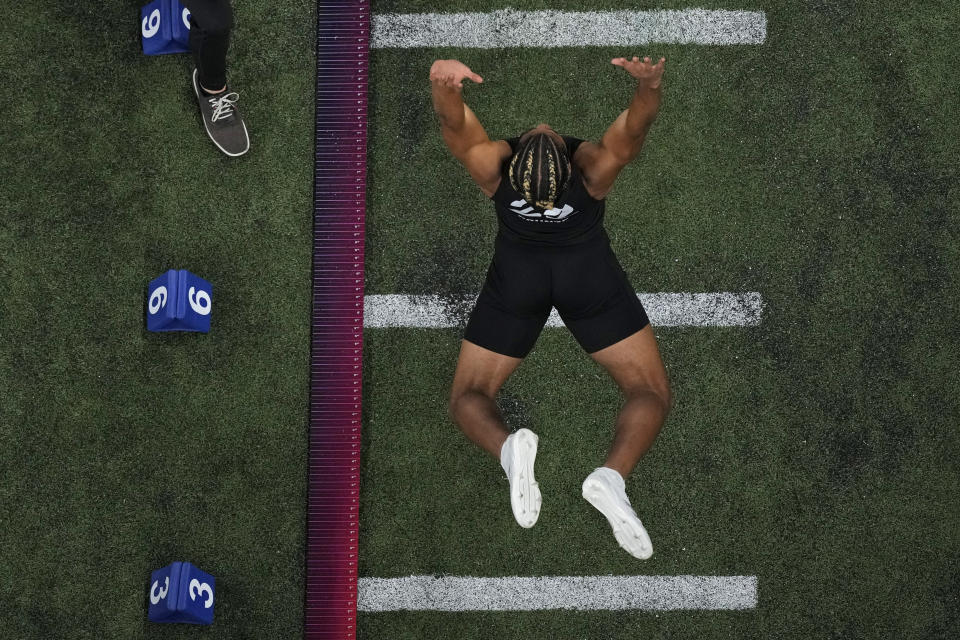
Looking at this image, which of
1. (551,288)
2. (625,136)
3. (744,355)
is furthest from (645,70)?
(744,355)

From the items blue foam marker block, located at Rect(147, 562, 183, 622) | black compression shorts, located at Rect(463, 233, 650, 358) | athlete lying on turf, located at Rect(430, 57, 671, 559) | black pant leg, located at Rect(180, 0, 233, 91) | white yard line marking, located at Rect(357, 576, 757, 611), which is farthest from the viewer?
white yard line marking, located at Rect(357, 576, 757, 611)

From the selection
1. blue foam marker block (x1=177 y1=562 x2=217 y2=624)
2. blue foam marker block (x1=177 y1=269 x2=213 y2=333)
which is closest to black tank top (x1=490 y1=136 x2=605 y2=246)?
blue foam marker block (x1=177 y1=269 x2=213 y2=333)

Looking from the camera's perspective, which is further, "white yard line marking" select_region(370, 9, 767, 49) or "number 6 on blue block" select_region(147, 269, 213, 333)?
"white yard line marking" select_region(370, 9, 767, 49)

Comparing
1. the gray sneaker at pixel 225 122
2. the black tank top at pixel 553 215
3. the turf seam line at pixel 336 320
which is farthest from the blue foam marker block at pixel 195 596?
the black tank top at pixel 553 215

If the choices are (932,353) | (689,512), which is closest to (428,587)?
(689,512)

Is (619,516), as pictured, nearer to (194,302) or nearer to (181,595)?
(181,595)

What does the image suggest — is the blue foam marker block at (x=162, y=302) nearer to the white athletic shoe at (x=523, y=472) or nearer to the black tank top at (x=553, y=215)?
the black tank top at (x=553, y=215)

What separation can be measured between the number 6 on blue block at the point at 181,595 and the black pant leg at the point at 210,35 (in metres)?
2.61

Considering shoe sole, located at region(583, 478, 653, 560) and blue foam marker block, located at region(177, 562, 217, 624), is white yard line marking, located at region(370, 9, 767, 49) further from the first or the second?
blue foam marker block, located at region(177, 562, 217, 624)

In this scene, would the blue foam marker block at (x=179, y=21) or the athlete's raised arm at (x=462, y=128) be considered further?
the blue foam marker block at (x=179, y=21)

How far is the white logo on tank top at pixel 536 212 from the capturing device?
12.1 feet

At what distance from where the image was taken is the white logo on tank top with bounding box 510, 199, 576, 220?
369cm

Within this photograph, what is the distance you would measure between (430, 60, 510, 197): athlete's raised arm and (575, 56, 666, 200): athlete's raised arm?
37cm

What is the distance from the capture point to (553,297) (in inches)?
160
